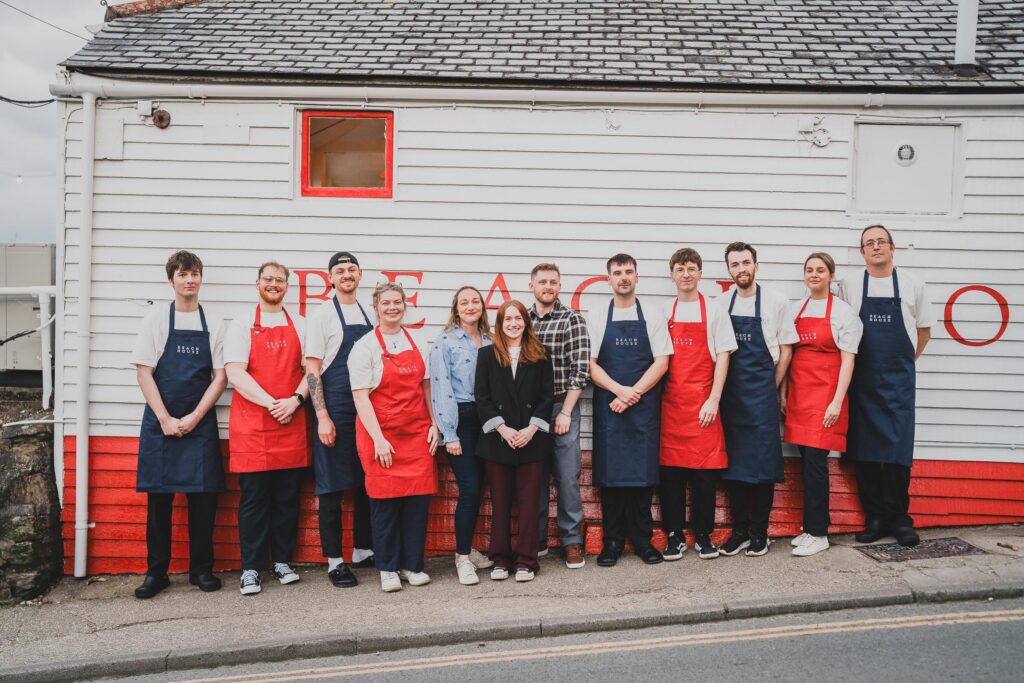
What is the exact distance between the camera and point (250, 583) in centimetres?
568

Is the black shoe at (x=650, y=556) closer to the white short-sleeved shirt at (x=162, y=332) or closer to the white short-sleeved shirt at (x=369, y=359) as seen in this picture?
the white short-sleeved shirt at (x=369, y=359)

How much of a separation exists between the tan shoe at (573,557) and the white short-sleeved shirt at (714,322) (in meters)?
1.80

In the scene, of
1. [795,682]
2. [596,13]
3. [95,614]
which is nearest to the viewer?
[795,682]

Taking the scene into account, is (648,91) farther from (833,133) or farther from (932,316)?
(932,316)

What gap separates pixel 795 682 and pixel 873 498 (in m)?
2.56

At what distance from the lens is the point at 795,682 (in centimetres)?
399

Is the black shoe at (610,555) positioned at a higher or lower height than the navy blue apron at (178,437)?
lower

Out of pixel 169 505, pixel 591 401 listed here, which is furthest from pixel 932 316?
pixel 169 505

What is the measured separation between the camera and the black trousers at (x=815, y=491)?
574 cm

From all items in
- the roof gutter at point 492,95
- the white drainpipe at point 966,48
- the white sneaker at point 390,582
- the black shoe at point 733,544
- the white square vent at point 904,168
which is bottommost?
the white sneaker at point 390,582

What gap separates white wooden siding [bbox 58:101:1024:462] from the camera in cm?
626

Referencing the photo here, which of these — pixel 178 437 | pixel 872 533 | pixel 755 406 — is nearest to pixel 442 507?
pixel 178 437

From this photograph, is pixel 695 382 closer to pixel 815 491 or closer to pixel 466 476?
pixel 815 491

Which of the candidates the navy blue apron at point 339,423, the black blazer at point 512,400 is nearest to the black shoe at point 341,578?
the navy blue apron at point 339,423
